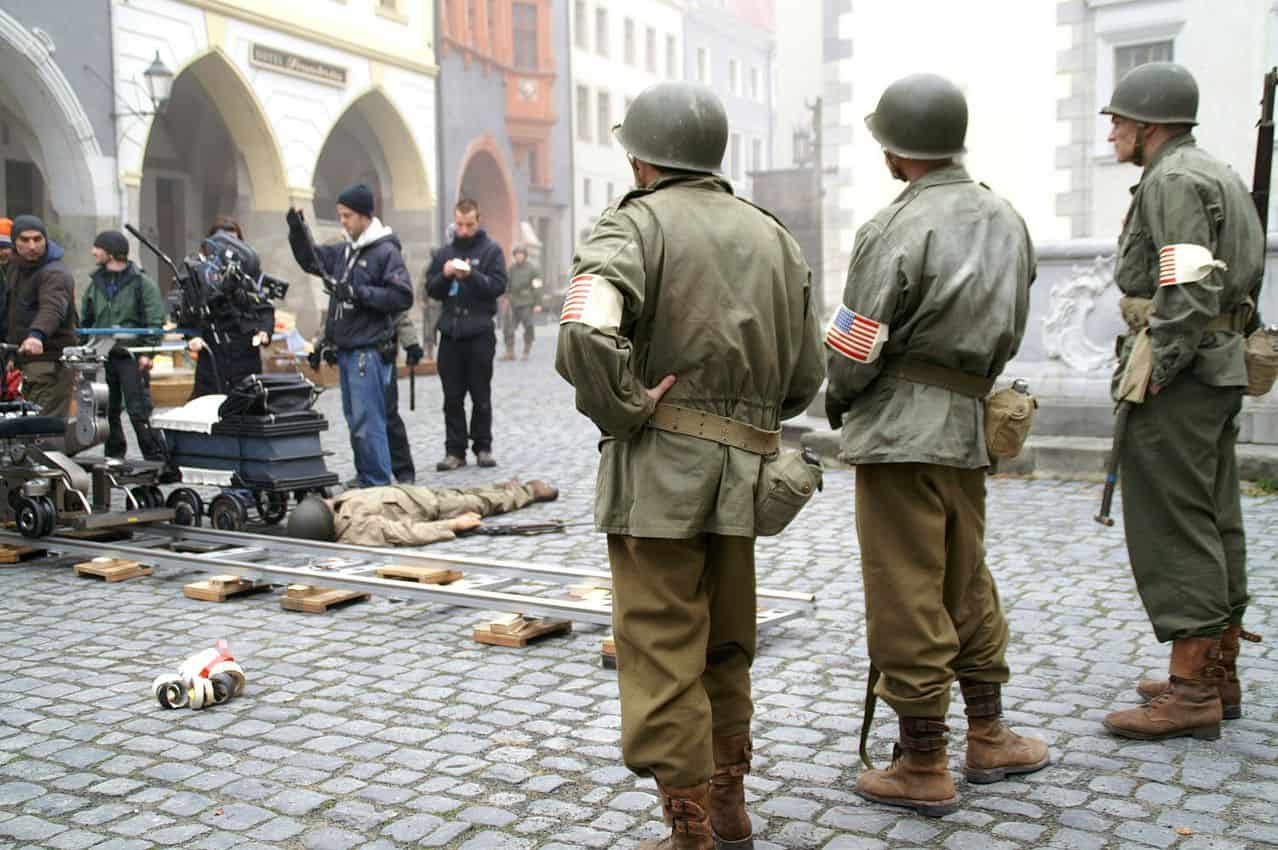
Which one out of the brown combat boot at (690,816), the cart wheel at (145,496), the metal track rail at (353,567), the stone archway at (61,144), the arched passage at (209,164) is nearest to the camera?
the brown combat boot at (690,816)

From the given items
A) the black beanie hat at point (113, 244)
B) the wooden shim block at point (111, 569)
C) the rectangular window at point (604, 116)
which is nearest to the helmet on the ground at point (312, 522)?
the wooden shim block at point (111, 569)

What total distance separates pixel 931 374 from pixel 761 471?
68 cm

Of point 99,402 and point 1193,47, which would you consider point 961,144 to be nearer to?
point 99,402

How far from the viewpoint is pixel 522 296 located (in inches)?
1001

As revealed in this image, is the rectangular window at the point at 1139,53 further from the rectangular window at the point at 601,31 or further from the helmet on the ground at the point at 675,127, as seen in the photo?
the rectangular window at the point at 601,31

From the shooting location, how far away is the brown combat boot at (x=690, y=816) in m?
3.40

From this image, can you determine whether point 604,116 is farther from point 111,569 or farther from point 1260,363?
point 1260,363

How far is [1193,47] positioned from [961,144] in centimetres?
1205

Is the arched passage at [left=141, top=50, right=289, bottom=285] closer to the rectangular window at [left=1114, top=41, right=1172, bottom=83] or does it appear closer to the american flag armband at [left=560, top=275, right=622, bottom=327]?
the rectangular window at [left=1114, top=41, right=1172, bottom=83]

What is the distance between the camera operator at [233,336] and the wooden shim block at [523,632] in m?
4.17

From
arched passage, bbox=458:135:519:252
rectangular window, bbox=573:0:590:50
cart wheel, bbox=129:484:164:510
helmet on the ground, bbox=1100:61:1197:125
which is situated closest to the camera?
helmet on the ground, bbox=1100:61:1197:125

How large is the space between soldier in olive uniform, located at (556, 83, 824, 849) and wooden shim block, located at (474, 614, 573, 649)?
2254 mm

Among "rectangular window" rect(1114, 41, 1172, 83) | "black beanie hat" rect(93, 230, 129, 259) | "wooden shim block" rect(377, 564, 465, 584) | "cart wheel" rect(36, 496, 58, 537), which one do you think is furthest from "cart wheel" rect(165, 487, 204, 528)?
"rectangular window" rect(1114, 41, 1172, 83)

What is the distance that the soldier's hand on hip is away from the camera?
11.2 ft
